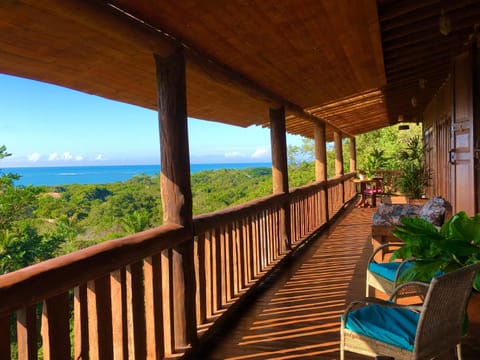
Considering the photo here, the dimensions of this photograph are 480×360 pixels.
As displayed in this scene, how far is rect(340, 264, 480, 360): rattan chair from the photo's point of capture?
186 centimetres

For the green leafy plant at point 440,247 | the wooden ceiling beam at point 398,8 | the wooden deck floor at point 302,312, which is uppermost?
the wooden ceiling beam at point 398,8

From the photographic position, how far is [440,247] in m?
2.12

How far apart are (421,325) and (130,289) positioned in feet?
4.92

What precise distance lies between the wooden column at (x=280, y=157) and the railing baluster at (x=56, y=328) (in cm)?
392

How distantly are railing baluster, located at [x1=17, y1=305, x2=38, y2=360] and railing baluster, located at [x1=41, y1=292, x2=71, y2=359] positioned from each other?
0.10 meters

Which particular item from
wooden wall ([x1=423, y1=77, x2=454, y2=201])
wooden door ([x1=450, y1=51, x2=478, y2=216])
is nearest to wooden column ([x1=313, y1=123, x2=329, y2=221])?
wooden wall ([x1=423, y1=77, x2=454, y2=201])

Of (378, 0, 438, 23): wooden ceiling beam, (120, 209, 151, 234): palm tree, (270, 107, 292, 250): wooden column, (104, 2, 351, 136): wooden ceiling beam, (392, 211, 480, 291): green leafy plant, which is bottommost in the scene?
(120, 209, 151, 234): palm tree

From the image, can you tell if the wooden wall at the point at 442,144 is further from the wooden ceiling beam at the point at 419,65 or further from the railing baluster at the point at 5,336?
the railing baluster at the point at 5,336

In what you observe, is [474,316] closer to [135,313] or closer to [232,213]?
[232,213]

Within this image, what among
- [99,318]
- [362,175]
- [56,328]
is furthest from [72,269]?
[362,175]

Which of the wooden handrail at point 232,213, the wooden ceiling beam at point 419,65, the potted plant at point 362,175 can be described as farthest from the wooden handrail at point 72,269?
the potted plant at point 362,175

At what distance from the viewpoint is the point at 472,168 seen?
4.55 metres

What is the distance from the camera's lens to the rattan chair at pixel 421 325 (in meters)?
1.86

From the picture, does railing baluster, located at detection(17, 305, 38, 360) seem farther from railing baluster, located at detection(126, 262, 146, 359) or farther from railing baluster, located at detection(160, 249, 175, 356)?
railing baluster, located at detection(160, 249, 175, 356)
